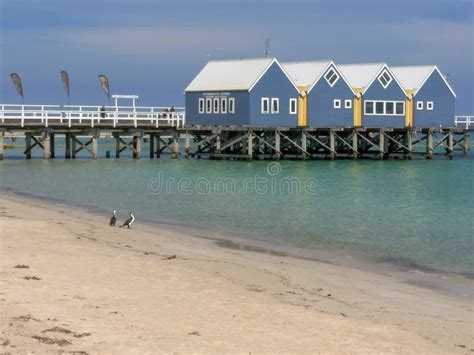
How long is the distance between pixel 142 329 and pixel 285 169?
4078 cm

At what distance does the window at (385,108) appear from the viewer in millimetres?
58469

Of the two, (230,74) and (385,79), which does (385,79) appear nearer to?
(385,79)

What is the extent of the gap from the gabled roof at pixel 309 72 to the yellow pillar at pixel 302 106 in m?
0.39

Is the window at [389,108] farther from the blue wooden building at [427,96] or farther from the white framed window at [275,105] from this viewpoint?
the white framed window at [275,105]

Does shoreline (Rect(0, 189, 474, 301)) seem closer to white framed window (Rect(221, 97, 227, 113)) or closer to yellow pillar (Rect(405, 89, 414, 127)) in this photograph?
white framed window (Rect(221, 97, 227, 113))

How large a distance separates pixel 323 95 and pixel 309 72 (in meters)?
1.92

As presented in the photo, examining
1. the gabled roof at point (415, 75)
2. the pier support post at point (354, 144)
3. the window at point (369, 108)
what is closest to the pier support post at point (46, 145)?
the pier support post at point (354, 144)

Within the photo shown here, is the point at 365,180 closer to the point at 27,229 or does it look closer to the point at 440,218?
the point at 440,218

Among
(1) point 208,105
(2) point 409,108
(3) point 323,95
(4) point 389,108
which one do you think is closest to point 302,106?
(3) point 323,95

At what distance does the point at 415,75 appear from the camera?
2448 inches

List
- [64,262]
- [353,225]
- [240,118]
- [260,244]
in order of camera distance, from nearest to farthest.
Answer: [64,262]
[260,244]
[353,225]
[240,118]

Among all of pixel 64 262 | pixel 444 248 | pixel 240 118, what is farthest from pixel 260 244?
pixel 240 118

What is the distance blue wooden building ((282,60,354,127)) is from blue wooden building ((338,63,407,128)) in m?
0.96

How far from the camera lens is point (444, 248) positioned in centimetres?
2034
